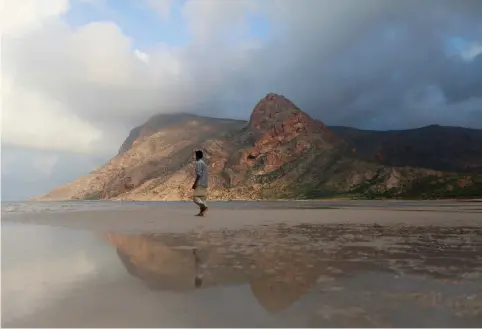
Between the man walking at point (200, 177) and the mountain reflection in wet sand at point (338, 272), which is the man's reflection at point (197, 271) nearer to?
the mountain reflection in wet sand at point (338, 272)

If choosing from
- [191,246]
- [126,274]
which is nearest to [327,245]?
[191,246]

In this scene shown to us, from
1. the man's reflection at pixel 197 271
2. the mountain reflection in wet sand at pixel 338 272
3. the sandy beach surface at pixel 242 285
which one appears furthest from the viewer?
the man's reflection at pixel 197 271

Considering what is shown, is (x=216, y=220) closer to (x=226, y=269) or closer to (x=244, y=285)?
(x=226, y=269)

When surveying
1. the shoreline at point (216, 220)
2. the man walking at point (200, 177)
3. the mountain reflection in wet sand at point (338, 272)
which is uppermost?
the man walking at point (200, 177)

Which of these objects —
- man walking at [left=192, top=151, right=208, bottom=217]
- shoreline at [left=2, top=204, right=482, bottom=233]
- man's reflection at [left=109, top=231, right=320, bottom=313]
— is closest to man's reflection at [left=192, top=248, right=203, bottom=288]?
man's reflection at [left=109, top=231, right=320, bottom=313]

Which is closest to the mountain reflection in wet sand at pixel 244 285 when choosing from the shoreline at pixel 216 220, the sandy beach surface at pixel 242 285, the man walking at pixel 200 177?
the sandy beach surface at pixel 242 285

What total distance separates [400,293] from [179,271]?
452 cm

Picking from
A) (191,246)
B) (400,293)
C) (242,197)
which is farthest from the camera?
(242,197)

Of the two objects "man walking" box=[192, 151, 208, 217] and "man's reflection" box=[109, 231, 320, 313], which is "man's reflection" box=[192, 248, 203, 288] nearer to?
"man's reflection" box=[109, 231, 320, 313]

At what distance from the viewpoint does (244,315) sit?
5910 millimetres

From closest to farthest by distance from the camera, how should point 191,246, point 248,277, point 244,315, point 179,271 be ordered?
point 244,315, point 248,277, point 179,271, point 191,246

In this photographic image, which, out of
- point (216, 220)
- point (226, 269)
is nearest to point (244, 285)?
point (226, 269)

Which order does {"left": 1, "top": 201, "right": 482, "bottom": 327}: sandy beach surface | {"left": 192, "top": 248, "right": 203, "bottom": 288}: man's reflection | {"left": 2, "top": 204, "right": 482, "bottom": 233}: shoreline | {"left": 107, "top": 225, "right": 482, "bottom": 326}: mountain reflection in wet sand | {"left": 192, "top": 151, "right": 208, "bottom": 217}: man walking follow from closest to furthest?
{"left": 1, "top": 201, "right": 482, "bottom": 327}: sandy beach surface → {"left": 107, "top": 225, "right": 482, "bottom": 326}: mountain reflection in wet sand → {"left": 192, "top": 248, "right": 203, "bottom": 288}: man's reflection → {"left": 2, "top": 204, "right": 482, "bottom": 233}: shoreline → {"left": 192, "top": 151, "right": 208, "bottom": 217}: man walking

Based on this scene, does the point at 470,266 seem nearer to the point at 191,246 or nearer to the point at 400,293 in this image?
the point at 400,293
